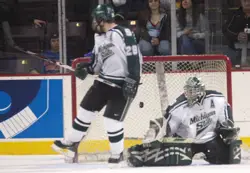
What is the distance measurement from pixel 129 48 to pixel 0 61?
2.33m

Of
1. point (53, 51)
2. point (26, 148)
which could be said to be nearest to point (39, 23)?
point (53, 51)

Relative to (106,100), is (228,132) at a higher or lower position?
lower

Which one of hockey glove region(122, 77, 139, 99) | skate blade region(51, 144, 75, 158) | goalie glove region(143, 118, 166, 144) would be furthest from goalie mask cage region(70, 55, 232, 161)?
hockey glove region(122, 77, 139, 99)

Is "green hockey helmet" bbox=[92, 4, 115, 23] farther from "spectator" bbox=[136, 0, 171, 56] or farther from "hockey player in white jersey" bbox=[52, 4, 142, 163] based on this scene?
"spectator" bbox=[136, 0, 171, 56]

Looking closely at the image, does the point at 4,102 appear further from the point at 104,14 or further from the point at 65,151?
the point at 104,14

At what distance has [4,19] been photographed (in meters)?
7.84

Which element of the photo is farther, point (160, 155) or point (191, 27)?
point (191, 27)

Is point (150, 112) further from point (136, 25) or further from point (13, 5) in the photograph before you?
point (13, 5)

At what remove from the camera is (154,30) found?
773cm

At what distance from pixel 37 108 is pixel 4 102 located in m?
0.34

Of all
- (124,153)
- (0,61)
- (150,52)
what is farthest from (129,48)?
(0,61)

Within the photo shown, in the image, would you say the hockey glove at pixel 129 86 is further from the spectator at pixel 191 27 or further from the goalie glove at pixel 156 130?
the spectator at pixel 191 27

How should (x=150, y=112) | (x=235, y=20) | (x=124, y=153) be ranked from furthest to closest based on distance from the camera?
(x=235, y=20) → (x=150, y=112) → (x=124, y=153)

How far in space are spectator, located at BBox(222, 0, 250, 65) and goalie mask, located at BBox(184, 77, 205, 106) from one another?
177cm
